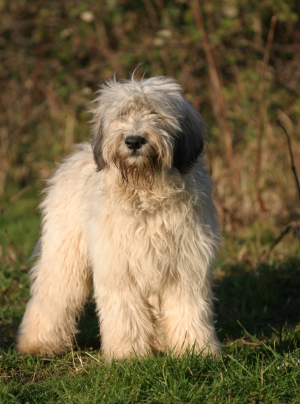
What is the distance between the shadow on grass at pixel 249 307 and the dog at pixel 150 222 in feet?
2.24

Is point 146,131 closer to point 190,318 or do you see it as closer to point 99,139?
point 99,139

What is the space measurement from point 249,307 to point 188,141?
197cm

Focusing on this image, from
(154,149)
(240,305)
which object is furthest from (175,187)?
(240,305)

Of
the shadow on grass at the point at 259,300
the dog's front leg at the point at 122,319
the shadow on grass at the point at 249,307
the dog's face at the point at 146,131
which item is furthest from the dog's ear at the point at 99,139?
the shadow on grass at the point at 259,300

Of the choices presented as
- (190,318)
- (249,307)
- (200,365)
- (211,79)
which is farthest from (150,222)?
(211,79)

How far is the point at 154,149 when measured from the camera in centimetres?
299

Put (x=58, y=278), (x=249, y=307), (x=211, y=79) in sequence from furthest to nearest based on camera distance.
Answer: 1. (x=211, y=79)
2. (x=249, y=307)
3. (x=58, y=278)

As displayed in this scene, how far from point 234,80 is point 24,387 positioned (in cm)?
557

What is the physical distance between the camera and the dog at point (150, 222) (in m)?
3.06

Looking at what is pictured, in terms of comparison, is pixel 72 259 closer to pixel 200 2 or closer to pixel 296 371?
pixel 296 371

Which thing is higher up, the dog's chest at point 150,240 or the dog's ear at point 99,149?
the dog's ear at point 99,149

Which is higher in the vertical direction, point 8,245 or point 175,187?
point 175,187

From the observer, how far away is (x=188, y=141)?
10.5 feet

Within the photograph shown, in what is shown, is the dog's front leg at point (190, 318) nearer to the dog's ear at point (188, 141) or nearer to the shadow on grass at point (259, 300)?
the shadow on grass at point (259, 300)
